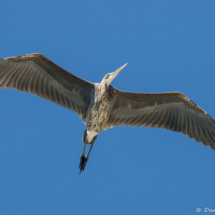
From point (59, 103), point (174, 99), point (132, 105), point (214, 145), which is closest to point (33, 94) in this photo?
point (59, 103)

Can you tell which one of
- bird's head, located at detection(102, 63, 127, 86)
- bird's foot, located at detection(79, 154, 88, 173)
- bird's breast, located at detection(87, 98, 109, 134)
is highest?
bird's head, located at detection(102, 63, 127, 86)

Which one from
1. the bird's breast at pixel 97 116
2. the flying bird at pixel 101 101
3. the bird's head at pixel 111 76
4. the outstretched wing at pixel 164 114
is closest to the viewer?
the bird's head at pixel 111 76

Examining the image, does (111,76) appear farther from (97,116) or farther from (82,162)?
(82,162)

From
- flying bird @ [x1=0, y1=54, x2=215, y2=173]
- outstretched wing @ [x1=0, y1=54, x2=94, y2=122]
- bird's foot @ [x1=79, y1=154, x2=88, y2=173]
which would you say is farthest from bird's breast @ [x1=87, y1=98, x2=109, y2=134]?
bird's foot @ [x1=79, y1=154, x2=88, y2=173]

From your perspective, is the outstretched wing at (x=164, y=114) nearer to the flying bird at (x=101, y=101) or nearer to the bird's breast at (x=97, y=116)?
the flying bird at (x=101, y=101)

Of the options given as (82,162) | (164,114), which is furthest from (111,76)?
(82,162)

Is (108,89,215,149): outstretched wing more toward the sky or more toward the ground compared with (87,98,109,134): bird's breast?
more toward the sky

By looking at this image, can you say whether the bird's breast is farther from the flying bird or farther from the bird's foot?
the bird's foot

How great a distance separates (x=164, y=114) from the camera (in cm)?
1441

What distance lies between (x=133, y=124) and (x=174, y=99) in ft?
5.09

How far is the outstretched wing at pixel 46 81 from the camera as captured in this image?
44.5 ft

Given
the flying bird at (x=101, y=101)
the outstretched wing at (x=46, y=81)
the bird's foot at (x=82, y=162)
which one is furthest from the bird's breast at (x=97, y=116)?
the bird's foot at (x=82, y=162)

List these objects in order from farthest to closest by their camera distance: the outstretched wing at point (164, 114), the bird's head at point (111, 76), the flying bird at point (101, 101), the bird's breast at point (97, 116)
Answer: the outstretched wing at point (164, 114)
the flying bird at point (101, 101)
the bird's breast at point (97, 116)
the bird's head at point (111, 76)

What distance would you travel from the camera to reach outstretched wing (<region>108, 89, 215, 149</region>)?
46.0 feet
